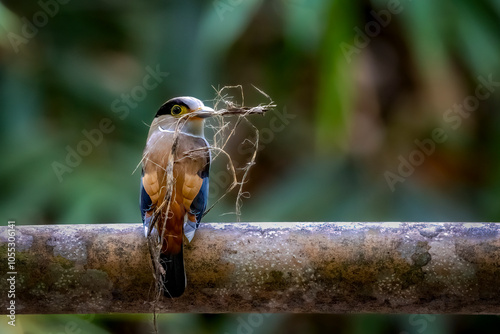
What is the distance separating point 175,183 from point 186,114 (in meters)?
0.23

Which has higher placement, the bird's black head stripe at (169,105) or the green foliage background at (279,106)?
the bird's black head stripe at (169,105)

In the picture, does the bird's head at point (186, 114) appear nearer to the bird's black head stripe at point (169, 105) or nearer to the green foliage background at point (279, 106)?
the bird's black head stripe at point (169, 105)

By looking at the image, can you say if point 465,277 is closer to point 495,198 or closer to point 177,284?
point 177,284

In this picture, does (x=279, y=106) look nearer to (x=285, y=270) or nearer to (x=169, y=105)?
(x=169, y=105)

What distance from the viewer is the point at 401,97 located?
458cm

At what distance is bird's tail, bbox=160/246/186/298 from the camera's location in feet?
5.23

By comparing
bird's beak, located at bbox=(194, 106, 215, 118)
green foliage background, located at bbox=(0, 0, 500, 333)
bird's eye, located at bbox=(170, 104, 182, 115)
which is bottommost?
green foliage background, located at bbox=(0, 0, 500, 333)

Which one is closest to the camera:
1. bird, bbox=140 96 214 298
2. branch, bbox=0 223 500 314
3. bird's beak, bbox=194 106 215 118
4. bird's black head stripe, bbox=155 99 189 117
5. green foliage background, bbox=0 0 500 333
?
branch, bbox=0 223 500 314

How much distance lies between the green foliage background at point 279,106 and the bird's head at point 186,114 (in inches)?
57.2

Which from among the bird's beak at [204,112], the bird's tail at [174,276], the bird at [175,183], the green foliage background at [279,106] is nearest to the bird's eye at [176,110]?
the bird at [175,183]

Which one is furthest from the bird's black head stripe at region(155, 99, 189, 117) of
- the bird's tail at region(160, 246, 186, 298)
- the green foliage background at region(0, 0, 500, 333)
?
the green foliage background at region(0, 0, 500, 333)

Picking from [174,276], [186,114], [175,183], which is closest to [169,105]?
[186,114]

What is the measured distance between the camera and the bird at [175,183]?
171 cm

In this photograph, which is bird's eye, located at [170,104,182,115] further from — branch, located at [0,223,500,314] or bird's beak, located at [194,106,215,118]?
branch, located at [0,223,500,314]
